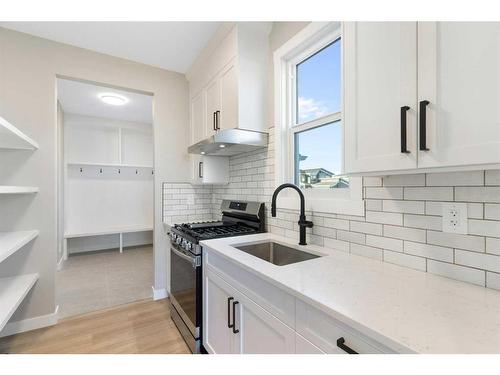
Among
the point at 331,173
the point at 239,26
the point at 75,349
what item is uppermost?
the point at 239,26

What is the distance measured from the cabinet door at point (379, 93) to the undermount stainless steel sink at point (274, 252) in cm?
76

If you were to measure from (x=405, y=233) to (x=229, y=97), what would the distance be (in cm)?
164

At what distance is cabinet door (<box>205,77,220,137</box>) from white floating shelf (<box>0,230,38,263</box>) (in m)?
1.70

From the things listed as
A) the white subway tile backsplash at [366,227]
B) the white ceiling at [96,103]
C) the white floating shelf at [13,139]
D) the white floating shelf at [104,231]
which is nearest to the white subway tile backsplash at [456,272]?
the white subway tile backsplash at [366,227]

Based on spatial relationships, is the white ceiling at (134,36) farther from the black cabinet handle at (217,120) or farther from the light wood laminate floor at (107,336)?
the light wood laminate floor at (107,336)

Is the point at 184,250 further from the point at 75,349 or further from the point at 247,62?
the point at 247,62

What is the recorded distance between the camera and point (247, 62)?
2.03m

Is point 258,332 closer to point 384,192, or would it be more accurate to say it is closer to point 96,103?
point 384,192

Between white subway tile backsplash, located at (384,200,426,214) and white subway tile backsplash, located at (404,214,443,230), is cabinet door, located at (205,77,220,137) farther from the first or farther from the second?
white subway tile backsplash, located at (404,214,443,230)

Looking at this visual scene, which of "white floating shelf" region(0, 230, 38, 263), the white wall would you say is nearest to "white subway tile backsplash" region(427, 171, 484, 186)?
"white floating shelf" region(0, 230, 38, 263)

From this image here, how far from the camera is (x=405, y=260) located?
120 cm

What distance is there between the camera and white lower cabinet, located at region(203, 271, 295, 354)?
108 cm

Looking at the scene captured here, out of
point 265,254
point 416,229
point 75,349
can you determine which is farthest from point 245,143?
point 75,349
